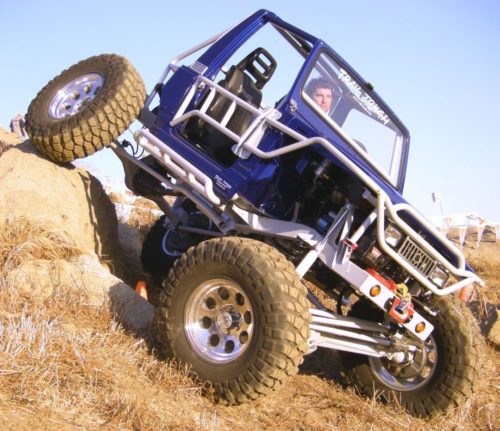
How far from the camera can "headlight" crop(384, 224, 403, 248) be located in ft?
13.0

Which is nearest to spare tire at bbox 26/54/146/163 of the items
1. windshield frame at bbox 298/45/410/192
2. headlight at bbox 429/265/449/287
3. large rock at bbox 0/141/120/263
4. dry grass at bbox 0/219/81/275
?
large rock at bbox 0/141/120/263

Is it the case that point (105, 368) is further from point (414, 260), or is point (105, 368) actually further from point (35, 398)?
point (414, 260)

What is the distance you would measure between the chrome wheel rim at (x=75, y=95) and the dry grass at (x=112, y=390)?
1278mm

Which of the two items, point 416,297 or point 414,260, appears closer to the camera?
point 414,260

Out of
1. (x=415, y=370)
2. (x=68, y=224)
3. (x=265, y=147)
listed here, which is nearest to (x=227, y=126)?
(x=265, y=147)

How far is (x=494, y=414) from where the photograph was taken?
4262 mm

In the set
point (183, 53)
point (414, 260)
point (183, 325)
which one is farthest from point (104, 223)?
point (414, 260)

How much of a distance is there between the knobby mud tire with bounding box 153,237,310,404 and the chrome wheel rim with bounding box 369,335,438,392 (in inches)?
52.2

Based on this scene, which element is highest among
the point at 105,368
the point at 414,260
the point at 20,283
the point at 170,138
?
the point at 414,260

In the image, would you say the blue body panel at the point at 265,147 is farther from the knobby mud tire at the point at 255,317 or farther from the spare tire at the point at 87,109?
the knobby mud tire at the point at 255,317

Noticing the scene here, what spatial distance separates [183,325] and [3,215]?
1965mm

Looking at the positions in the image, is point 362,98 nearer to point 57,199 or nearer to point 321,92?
point 321,92

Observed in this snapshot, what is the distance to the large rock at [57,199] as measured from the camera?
16.7ft

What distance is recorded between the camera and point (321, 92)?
4.79 meters
